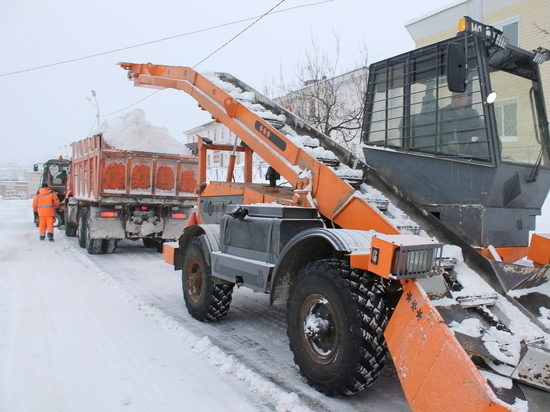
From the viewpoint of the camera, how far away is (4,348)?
171 inches

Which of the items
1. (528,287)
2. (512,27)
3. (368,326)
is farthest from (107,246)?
(512,27)

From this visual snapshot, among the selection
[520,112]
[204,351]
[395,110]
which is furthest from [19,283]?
[520,112]

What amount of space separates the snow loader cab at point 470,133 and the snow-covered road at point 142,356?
1629mm

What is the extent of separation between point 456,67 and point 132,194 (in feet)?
27.7

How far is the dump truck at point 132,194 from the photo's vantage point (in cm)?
1020

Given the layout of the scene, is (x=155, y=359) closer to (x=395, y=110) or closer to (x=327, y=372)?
(x=327, y=372)

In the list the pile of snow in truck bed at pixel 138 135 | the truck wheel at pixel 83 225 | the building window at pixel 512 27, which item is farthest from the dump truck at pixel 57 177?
the building window at pixel 512 27

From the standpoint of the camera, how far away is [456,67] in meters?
3.35

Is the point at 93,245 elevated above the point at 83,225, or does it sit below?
below

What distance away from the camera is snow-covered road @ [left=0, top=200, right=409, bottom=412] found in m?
3.35

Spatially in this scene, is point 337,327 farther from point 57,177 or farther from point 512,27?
point 512,27

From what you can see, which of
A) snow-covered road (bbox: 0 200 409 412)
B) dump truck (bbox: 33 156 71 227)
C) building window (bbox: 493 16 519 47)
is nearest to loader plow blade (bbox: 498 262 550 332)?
snow-covered road (bbox: 0 200 409 412)

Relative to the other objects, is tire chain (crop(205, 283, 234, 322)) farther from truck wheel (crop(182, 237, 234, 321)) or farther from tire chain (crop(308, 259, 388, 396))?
tire chain (crop(308, 259, 388, 396))

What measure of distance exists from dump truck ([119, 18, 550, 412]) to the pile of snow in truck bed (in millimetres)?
6982
